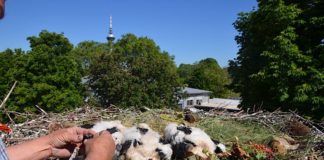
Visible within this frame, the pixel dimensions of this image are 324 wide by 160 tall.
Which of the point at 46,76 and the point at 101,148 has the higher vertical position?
the point at 46,76

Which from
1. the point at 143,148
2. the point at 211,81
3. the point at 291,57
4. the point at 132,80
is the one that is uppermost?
the point at 211,81

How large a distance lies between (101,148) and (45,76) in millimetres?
30403

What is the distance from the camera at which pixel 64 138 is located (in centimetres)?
264

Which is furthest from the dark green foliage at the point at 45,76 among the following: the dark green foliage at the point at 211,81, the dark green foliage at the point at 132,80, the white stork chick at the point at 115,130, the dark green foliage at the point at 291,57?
the dark green foliage at the point at 211,81

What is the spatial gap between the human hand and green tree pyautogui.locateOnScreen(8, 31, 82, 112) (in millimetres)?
28502

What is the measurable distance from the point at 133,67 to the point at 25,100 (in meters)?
9.10

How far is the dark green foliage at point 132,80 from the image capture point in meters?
33.4

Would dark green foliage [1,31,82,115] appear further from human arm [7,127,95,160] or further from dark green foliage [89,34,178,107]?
human arm [7,127,95,160]

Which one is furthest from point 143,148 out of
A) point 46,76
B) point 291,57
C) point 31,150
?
point 46,76

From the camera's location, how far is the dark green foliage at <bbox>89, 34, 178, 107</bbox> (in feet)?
110

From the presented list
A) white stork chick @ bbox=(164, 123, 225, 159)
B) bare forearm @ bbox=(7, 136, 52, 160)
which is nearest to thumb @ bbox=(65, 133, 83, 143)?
bare forearm @ bbox=(7, 136, 52, 160)

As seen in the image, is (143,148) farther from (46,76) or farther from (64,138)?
(46,76)

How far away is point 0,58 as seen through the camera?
34.3m

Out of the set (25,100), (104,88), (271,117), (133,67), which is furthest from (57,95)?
(271,117)
